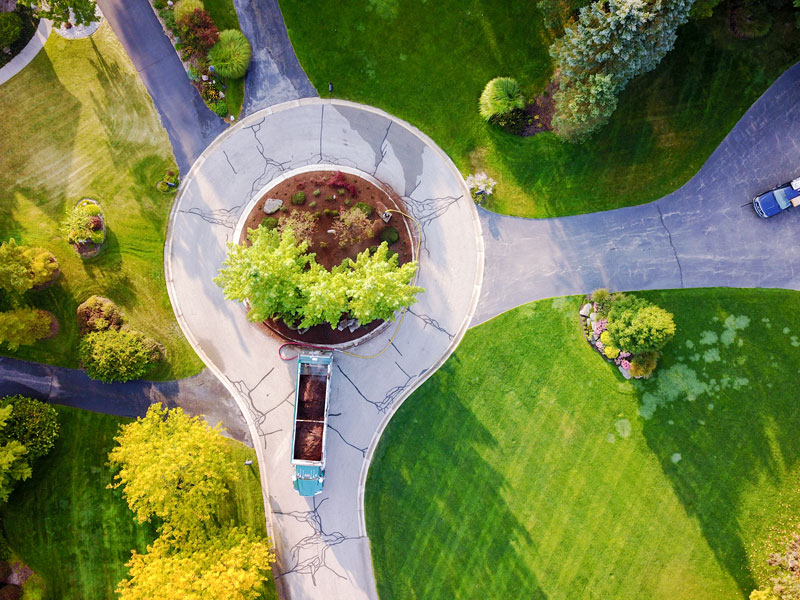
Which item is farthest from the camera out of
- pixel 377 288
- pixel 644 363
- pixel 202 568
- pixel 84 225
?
pixel 644 363

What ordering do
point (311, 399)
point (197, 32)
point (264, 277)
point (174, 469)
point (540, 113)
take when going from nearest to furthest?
point (264, 277) < point (174, 469) < point (311, 399) < point (197, 32) < point (540, 113)

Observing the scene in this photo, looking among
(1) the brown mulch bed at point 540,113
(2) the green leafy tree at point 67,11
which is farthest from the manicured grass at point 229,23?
(1) the brown mulch bed at point 540,113

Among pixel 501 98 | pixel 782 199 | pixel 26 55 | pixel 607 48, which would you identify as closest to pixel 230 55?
pixel 26 55

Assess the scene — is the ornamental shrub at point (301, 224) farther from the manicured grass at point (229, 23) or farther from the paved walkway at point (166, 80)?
the manicured grass at point (229, 23)

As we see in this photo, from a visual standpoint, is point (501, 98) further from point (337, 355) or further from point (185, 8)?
point (185, 8)

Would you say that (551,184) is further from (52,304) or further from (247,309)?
(52,304)

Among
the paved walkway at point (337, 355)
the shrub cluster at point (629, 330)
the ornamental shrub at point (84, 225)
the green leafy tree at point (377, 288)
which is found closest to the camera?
the green leafy tree at point (377, 288)

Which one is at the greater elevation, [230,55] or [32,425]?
[230,55]
